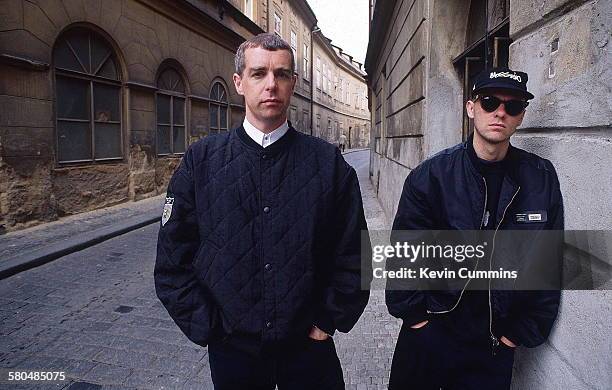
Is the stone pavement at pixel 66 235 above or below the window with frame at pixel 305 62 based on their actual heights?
below

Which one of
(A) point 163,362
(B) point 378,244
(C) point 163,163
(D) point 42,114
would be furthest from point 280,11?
(A) point 163,362

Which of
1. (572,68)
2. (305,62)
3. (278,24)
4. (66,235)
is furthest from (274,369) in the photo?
(305,62)

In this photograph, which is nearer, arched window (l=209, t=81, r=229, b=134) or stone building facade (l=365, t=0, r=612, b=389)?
stone building facade (l=365, t=0, r=612, b=389)

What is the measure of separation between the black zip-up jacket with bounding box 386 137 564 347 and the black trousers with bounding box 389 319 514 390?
0.08m

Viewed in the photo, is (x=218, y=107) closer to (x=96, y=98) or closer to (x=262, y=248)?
(x=96, y=98)

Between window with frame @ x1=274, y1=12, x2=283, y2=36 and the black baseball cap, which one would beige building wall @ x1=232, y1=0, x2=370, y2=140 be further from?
the black baseball cap

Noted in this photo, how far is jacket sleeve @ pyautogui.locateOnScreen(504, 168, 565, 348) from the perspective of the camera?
182cm

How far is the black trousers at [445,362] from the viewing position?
1.87 meters

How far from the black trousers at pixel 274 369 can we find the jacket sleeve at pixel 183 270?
0.14 meters

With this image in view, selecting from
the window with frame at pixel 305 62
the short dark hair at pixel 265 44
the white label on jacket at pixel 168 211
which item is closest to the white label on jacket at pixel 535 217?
the short dark hair at pixel 265 44

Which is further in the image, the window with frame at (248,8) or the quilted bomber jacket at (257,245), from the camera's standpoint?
the window with frame at (248,8)

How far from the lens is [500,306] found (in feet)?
5.97

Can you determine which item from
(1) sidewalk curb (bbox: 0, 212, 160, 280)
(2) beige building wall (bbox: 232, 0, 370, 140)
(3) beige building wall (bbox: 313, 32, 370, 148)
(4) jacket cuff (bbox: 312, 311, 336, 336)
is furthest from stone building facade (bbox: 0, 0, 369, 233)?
(3) beige building wall (bbox: 313, 32, 370, 148)

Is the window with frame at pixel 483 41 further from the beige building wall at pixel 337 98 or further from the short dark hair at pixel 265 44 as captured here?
the beige building wall at pixel 337 98
